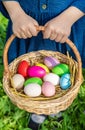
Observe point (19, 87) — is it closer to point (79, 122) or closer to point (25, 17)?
point (25, 17)

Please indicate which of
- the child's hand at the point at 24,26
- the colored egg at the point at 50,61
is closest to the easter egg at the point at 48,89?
the colored egg at the point at 50,61

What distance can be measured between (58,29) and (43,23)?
0.71 feet

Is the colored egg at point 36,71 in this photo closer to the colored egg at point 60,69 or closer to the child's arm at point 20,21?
the colored egg at point 60,69

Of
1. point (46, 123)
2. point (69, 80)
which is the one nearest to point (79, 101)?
point (46, 123)

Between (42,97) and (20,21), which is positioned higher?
(20,21)

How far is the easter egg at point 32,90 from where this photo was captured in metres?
1.81

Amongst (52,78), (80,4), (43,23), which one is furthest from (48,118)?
(80,4)

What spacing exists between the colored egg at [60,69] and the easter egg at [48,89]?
0.31ft

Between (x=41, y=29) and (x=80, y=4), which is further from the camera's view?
(x=80, y=4)

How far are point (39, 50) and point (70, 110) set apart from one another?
0.48 metres

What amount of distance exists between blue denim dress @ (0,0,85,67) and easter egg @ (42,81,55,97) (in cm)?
30

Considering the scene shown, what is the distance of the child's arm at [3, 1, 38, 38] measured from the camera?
1.79 m

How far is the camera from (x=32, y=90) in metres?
1.81

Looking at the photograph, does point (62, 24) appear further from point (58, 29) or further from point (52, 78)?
point (52, 78)
